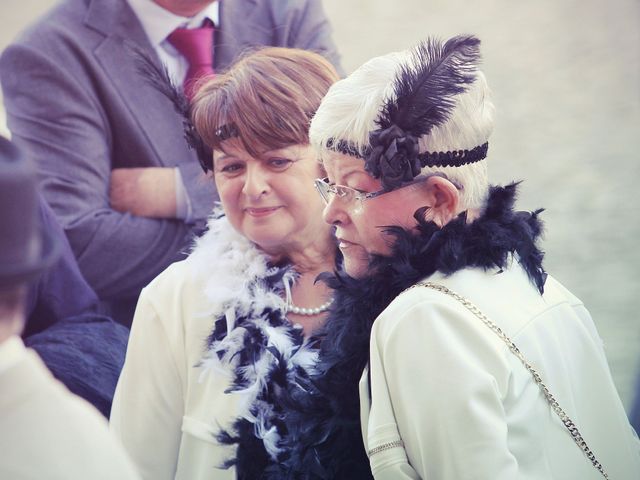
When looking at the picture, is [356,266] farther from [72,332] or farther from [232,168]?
[72,332]

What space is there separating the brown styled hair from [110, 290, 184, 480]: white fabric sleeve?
488 millimetres

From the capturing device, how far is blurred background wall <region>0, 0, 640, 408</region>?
13.4 feet

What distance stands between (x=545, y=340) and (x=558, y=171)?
346 centimetres

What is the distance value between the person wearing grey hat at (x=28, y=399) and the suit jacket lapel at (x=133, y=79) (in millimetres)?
1629

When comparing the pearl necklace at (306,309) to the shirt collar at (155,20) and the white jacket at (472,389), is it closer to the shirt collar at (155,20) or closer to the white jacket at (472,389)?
the white jacket at (472,389)

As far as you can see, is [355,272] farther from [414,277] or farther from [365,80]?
[365,80]

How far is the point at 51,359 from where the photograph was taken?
7.27 feet

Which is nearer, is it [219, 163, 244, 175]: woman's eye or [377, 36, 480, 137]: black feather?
[377, 36, 480, 137]: black feather

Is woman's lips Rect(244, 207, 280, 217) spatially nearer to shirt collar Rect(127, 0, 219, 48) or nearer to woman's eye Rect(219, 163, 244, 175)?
woman's eye Rect(219, 163, 244, 175)

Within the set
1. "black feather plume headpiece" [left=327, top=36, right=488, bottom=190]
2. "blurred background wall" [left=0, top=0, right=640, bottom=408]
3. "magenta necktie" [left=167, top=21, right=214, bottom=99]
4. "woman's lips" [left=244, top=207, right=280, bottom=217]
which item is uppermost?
"black feather plume headpiece" [left=327, top=36, right=488, bottom=190]

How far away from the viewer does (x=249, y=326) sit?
187cm

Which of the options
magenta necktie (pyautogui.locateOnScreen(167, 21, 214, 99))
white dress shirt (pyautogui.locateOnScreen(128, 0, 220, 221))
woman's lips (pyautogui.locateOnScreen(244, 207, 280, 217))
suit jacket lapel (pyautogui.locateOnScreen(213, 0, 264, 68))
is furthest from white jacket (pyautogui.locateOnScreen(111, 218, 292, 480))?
suit jacket lapel (pyautogui.locateOnScreen(213, 0, 264, 68))

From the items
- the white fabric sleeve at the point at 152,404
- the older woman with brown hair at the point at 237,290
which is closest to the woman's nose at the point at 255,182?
the older woman with brown hair at the point at 237,290

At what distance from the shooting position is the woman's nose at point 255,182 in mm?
1955
